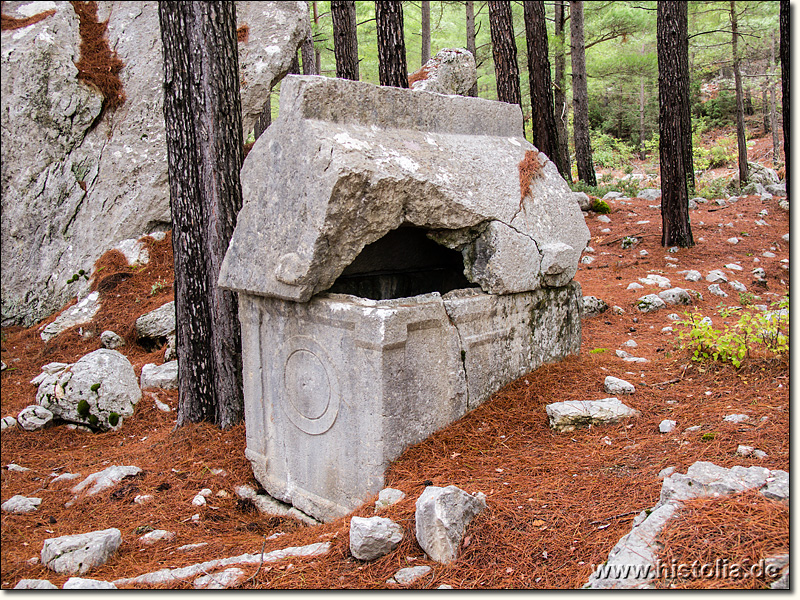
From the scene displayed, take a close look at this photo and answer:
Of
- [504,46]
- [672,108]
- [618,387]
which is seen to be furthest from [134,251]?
[672,108]

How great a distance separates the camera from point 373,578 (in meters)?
2.70

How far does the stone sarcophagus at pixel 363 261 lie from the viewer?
3424 millimetres

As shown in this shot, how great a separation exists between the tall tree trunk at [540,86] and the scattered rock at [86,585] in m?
9.67

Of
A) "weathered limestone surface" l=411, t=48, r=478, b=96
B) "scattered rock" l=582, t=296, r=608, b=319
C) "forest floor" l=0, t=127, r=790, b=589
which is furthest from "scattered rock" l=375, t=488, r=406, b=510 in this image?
"scattered rock" l=582, t=296, r=608, b=319

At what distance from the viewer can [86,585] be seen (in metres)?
2.80

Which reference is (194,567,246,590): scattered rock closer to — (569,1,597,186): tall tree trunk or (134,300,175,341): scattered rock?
(134,300,175,341): scattered rock

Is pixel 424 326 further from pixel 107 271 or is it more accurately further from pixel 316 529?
pixel 107 271

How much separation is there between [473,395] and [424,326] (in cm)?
66

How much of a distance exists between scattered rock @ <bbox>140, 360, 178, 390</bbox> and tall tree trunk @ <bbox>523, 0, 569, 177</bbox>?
7.33 m

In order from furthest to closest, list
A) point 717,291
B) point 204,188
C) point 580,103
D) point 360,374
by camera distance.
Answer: point 580,103
point 717,291
point 204,188
point 360,374

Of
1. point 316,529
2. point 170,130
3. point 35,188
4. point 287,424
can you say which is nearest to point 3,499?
point 287,424

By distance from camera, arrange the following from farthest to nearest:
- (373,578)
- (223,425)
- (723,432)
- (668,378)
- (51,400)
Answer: (51,400), (223,425), (668,378), (723,432), (373,578)

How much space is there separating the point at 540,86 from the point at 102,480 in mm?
9416

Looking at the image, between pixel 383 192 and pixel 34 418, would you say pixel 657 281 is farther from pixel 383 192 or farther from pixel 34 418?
pixel 34 418
